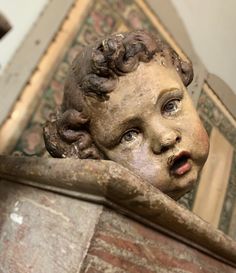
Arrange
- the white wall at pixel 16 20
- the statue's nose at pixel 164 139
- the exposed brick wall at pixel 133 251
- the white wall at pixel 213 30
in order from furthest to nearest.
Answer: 1. the white wall at pixel 213 30
2. the white wall at pixel 16 20
3. the statue's nose at pixel 164 139
4. the exposed brick wall at pixel 133 251

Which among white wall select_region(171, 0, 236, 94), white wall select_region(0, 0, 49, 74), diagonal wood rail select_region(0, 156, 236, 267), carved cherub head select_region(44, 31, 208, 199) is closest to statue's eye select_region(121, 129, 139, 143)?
carved cherub head select_region(44, 31, 208, 199)

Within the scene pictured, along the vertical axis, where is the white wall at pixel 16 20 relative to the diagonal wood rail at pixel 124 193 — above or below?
above

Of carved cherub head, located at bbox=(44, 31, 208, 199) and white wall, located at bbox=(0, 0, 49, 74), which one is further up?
white wall, located at bbox=(0, 0, 49, 74)

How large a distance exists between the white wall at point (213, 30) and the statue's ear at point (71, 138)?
108 centimetres

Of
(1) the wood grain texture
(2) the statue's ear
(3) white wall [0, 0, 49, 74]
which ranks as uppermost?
(3) white wall [0, 0, 49, 74]

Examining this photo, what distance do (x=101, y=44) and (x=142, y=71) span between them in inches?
3.8

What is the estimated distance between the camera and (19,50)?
4.20 feet

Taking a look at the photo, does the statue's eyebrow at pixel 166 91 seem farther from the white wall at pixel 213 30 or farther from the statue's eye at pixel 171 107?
the white wall at pixel 213 30

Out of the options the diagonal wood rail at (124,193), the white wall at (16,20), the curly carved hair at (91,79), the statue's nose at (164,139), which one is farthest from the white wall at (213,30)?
the diagonal wood rail at (124,193)

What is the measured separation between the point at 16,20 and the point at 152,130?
0.71 metres

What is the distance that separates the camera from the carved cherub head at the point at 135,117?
793 mm

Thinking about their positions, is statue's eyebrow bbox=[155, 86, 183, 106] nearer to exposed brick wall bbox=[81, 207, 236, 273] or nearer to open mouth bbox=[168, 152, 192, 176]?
open mouth bbox=[168, 152, 192, 176]

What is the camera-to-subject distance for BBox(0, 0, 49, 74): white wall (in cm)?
126

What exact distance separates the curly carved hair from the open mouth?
0.14 metres
